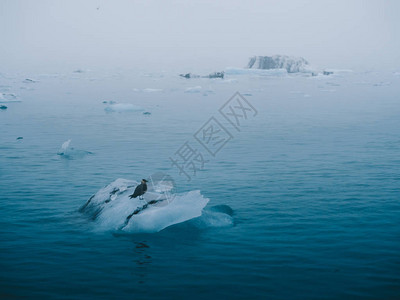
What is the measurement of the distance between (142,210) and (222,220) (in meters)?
2.47

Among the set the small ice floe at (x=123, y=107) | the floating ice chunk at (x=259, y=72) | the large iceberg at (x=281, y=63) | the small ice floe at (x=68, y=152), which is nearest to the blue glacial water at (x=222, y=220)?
the small ice floe at (x=68, y=152)

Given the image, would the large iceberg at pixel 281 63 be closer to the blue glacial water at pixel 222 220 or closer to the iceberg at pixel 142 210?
the blue glacial water at pixel 222 220

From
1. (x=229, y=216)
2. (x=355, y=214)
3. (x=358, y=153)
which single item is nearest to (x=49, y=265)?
(x=229, y=216)

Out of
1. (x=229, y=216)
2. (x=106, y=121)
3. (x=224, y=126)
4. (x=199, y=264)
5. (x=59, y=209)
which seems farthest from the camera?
(x=106, y=121)

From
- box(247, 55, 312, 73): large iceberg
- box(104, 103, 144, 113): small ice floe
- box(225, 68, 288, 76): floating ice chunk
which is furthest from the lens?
box(247, 55, 312, 73): large iceberg

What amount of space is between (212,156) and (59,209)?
10871mm

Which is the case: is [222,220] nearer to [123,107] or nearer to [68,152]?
[68,152]

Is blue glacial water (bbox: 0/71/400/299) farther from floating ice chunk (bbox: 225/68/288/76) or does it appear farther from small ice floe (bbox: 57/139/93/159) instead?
floating ice chunk (bbox: 225/68/288/76)

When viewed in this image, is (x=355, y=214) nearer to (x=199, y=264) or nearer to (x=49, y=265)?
(x=199, y=264)

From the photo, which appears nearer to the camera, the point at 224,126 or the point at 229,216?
the point at 229,216

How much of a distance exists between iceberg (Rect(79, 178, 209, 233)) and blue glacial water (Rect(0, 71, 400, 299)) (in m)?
0.34

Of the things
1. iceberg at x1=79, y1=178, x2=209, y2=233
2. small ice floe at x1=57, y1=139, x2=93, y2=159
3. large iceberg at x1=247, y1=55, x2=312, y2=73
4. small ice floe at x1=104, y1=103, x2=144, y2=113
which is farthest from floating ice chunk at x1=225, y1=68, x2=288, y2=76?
iceberg at x1=79, y1=178, x2=209, y2=233

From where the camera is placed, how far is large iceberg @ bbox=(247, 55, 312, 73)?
96562 mm

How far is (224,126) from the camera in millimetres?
37281
